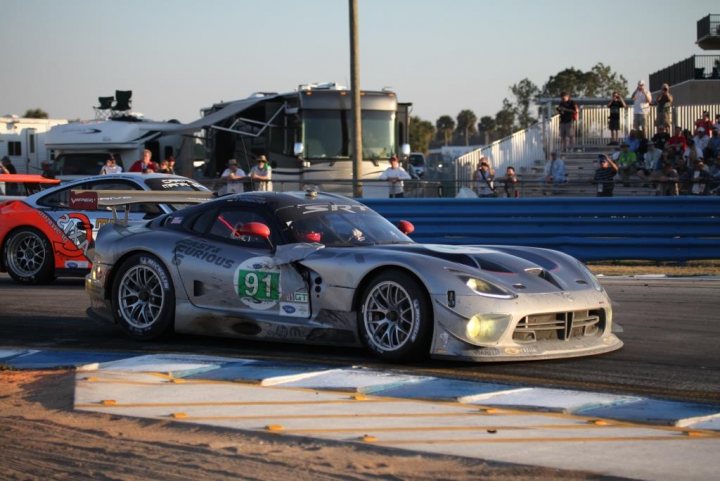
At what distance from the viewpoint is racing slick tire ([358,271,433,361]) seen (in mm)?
7855

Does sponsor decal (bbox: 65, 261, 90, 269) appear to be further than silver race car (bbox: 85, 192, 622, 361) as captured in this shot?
Yes

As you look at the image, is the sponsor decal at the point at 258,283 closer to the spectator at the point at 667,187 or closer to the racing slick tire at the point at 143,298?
the racing slick tire at the point at 143,298

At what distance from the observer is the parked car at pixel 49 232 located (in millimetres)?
14172

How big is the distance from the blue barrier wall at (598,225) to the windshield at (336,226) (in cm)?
798

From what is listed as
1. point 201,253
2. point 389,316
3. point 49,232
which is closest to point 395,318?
point 389,316

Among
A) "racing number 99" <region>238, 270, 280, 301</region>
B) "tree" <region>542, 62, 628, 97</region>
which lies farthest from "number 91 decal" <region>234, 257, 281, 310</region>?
"tree" <region>542, 62, 628, 97</region>

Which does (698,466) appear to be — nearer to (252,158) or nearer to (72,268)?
(72,268)

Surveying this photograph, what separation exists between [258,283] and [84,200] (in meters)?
2.75

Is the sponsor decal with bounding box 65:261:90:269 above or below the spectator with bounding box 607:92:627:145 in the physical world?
below

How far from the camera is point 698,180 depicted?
17828mm

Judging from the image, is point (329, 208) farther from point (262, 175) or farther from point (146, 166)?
point (146, 166)

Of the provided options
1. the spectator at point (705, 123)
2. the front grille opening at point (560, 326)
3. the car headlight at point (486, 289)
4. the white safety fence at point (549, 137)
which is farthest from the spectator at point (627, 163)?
the car headlight at point (486, 289)

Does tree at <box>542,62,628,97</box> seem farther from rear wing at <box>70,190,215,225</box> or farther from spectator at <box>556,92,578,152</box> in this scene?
rear wing at <box>70,190,215,225</box>

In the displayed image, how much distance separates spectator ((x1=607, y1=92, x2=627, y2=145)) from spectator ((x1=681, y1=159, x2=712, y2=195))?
Result: 15.8ft
